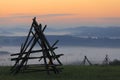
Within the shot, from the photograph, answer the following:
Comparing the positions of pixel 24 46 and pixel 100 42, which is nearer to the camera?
Answer: pixel 24 46

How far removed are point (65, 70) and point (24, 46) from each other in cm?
360

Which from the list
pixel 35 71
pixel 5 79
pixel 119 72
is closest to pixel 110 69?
pixel 119 72

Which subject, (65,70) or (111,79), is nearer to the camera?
(111,79)

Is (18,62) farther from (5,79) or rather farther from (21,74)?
(5,79)

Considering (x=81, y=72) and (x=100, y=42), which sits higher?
(x=100, y=42)

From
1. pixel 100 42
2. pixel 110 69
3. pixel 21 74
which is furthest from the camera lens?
pixel 100 42

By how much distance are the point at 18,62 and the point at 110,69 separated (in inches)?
243

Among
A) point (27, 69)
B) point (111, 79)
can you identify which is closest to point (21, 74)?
point (27, 69)

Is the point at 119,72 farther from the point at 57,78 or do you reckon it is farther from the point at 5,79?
the point at 5,79

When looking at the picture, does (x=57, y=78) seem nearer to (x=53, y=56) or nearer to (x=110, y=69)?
(x=53, y=56)

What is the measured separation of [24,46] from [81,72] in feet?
12.8

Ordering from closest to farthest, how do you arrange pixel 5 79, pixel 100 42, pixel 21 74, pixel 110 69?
1. pixel 5 79
2. pixel 21 74
3. pixel 110 69
4. pixel 100 42

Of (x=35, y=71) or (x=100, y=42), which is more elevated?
(x=100, y=42)

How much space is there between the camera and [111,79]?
122 ft
